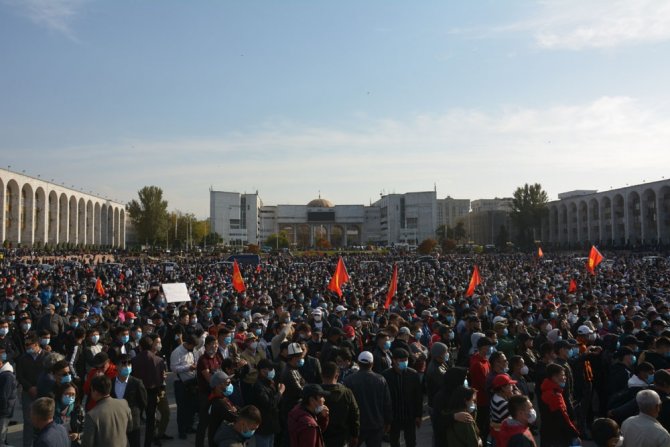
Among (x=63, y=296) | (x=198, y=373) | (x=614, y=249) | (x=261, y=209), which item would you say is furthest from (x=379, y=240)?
(x=198, y=373)

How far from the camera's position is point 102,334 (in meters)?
9.71

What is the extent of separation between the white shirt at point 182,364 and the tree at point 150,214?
264ft

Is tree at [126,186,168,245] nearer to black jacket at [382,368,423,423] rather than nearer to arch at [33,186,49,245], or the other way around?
arch at [33,186,49,245]

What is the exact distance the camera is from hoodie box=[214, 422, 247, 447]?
179 inches

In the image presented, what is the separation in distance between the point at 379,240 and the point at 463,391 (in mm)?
135718

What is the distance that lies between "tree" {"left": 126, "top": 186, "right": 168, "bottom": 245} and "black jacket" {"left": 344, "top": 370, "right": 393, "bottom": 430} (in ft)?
273

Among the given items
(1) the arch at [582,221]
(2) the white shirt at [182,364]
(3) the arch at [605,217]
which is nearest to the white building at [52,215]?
(2) the white shirt at [182,364]

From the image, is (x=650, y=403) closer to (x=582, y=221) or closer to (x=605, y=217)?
(x=605, y=217)

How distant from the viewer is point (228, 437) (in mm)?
4590

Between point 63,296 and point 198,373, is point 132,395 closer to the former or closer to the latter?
point 198,373

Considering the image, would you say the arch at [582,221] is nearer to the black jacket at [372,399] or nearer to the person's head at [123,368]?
the black jacket at [372,399]

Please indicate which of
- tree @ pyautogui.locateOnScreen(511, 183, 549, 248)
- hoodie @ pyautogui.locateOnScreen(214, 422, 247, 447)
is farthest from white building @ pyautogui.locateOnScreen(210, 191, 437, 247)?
hoodie @ pyautogui.locateOnScreen(214, 422, 247, 447)

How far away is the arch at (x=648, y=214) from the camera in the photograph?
68688mm

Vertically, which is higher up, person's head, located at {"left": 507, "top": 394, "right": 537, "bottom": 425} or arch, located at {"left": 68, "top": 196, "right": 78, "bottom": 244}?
arch, located at {"left": 68, "top": 196, "right": 78, "bottom": 244}
